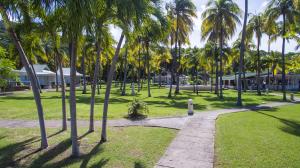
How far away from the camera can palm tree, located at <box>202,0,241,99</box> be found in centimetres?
3148

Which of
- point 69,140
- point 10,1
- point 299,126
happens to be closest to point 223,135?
point 299,126

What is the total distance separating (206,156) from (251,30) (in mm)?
31364

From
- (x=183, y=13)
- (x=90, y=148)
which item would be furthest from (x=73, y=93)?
(x=183, y=13)

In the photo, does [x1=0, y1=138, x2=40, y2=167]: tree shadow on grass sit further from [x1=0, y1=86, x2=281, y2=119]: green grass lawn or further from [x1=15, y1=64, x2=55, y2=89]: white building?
[x1=15, y1=64, x2=55, y2=89]: white building

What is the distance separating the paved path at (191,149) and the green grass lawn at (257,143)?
29 cm

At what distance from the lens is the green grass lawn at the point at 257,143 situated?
7.77 meters

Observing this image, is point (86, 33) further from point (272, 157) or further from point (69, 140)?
point (272, 157)

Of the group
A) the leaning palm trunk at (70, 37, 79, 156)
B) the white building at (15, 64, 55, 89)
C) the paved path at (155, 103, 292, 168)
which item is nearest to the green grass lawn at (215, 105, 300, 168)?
the paved path at (155, 103, 292, 168)

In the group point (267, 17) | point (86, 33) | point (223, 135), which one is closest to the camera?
point (86, 33)

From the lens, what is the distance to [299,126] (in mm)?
13234

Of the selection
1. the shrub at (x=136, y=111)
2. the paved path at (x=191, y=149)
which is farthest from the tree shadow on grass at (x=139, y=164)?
the shrub at (x=136, y=111)

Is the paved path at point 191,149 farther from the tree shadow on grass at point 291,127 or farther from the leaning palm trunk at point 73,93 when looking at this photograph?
the tree shadow on grass at point 291,127

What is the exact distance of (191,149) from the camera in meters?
8.98

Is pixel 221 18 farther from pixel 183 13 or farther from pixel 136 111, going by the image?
pixel 136 111
